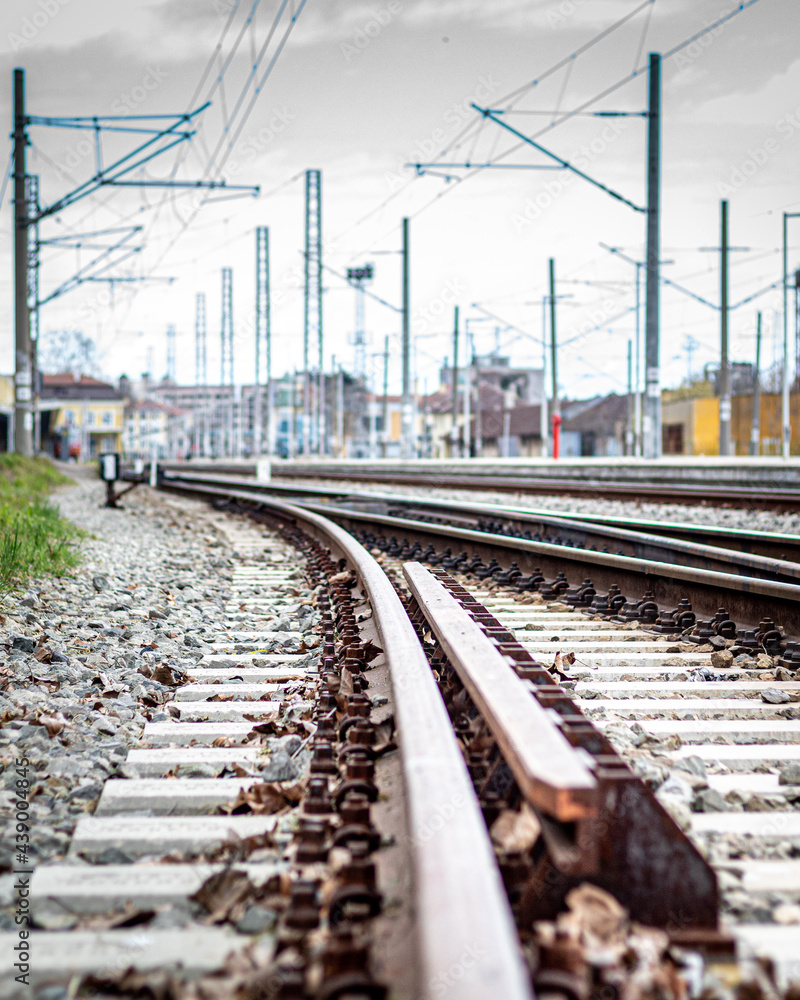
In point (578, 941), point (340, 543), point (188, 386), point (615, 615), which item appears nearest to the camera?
point (578, 941)

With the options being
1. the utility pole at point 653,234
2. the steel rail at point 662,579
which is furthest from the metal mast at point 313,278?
the steel rail at point 662,579

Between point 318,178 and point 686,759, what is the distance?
5344cm

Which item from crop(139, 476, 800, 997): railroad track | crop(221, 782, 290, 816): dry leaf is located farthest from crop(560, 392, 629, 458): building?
crop(221, 782, 290, 816): dry leaf

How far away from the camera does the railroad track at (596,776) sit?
1641 mm

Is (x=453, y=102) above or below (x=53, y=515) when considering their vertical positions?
above

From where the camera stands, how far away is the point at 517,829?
201 cm

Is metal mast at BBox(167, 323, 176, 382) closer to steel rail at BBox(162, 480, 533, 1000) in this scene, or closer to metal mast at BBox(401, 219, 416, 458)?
metal mast at BBox(401, 219, 416, 458)

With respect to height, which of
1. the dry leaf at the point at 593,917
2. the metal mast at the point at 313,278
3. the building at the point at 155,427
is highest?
the metal mast at the point at 313,278

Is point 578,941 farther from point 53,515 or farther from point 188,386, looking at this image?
point 188,386

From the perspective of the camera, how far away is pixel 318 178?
52.2m

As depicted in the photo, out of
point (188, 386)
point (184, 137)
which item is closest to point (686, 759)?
point (184, 137)

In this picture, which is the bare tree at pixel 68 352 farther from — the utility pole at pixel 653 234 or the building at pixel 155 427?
the utility pole at pixel 653 234

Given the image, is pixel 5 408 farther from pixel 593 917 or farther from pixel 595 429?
pixel 595 429

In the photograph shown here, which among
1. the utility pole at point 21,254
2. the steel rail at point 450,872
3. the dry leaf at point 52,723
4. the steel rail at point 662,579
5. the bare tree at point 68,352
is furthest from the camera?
the bare tree at point 68,352
